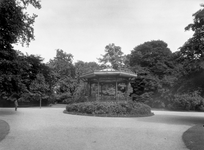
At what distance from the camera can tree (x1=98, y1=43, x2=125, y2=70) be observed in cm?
4386

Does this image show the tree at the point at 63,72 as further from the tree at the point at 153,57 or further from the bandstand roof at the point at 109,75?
the bandstand roof at the point at 109,75

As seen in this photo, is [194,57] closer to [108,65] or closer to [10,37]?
[10,37]

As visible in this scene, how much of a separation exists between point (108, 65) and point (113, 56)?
2.33m

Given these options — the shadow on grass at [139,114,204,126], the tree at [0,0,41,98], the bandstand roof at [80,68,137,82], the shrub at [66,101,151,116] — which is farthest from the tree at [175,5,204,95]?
the tree at [0,0,41,98]

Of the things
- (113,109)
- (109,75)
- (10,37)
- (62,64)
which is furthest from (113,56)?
(10,37)

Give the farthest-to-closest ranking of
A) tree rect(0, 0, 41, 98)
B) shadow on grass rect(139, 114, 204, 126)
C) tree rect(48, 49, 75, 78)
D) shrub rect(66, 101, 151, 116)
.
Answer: tree rect(48, 49, 75, 78), shrub rect(66, 101, 151, 116), shadow on grass rect(139, 114, 204, 126), tree rect(0, 0, 41, 98)

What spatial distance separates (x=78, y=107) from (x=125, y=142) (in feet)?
38.9

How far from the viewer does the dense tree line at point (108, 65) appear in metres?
9.89

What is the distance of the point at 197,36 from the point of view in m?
13.7

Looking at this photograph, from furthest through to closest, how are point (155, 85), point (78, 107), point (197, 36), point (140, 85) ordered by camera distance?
point (140, 85) → point (155, 85) → point (78, 107) → point (197, 36)

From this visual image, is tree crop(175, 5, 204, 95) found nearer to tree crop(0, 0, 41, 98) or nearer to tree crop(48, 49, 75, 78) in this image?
tree crop(0, 0, 41, 98)

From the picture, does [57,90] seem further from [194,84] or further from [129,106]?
[194,84]

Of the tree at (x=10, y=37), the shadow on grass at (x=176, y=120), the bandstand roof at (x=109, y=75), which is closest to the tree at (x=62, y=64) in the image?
the bandstand roof at (x=109, y=75)

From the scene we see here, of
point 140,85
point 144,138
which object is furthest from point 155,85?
point 144,138
